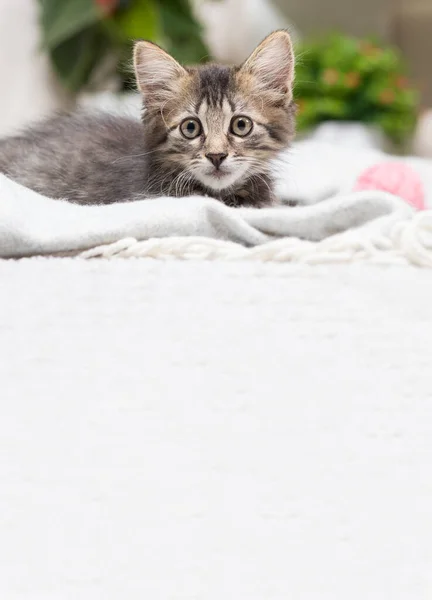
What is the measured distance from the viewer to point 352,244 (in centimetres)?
93

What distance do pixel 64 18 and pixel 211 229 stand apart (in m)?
1.98

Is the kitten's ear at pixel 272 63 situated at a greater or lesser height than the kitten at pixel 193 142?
greater

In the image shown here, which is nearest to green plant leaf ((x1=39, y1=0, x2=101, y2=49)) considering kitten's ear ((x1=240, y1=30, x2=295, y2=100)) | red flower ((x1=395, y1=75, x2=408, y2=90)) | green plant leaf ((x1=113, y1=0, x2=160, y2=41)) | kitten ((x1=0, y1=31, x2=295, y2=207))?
green plant leaf ((x1=113, y1=0, x2=160, y2=41))

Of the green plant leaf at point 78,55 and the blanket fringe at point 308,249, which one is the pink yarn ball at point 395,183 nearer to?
the blanket fringe at point 308,249

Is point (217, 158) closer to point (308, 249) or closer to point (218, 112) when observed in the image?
point (218, 112)

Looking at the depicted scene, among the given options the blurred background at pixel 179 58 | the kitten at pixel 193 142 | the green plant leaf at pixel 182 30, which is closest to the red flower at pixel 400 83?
the blurred background at pixel 179 58

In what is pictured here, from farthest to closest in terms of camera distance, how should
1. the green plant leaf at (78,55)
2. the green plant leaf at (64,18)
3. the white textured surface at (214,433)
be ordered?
the green plant leaf at (78,55), the green plant leaf at (64,18), the white textured surface at (214,433)

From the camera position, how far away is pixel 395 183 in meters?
1.39

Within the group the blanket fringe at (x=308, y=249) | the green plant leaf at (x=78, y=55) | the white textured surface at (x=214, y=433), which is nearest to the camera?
the white textured surface at (x=214, y=433)

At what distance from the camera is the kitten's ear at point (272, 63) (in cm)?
125

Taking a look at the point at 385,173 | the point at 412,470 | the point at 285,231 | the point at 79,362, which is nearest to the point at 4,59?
the point at 385,173

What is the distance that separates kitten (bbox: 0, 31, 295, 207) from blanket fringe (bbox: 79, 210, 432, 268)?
284 mm

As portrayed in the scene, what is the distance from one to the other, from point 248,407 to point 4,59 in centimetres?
260

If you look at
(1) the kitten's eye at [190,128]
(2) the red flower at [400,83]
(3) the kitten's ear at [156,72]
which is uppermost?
(3) the kitten's ear at [156,72]
